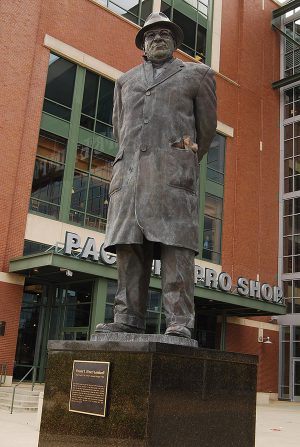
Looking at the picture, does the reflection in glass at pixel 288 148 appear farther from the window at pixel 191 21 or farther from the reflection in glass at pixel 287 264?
the window at pixel 191 21

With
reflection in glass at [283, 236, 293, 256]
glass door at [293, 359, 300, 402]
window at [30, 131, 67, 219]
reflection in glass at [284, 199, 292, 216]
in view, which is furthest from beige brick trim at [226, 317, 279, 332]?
window at [30, 131, 67, 219]

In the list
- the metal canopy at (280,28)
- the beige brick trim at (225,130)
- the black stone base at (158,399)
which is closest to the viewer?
the black stone base at (158,399)

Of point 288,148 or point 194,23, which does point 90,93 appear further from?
point 288,148

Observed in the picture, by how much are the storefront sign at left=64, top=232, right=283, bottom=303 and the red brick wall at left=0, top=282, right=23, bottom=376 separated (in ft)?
8.26

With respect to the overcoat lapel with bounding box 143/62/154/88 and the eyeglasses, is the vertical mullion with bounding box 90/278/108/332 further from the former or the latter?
the eyeglasses

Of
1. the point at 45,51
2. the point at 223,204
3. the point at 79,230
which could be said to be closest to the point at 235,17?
the point at 223,204

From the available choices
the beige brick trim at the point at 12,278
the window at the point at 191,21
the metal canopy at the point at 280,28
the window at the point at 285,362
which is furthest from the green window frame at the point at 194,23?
the window at the point at 285,362

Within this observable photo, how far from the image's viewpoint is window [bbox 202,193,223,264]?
91.7 feet

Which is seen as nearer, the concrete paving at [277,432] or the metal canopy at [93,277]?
the concrete paving at [277,432]

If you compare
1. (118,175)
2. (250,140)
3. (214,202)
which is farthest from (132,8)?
(118,175)

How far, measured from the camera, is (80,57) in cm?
2425

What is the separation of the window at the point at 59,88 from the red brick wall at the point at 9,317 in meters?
7.58

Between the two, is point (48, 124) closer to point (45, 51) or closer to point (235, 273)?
point (45, 51)

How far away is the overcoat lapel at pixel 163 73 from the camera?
5.02 meters
